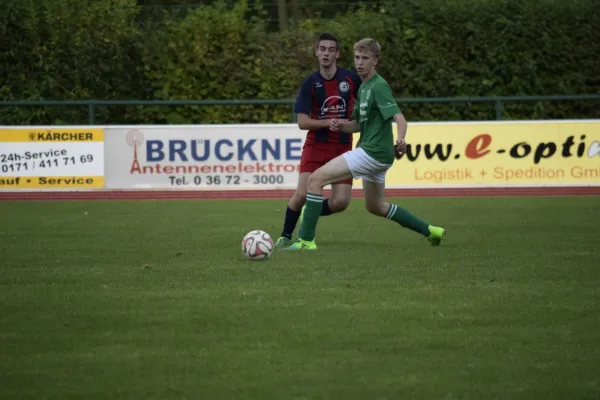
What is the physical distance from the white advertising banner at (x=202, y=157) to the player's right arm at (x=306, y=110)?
28.3 ft

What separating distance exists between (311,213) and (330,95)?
1232 mm

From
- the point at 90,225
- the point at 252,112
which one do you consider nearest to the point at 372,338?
the point at 90,225

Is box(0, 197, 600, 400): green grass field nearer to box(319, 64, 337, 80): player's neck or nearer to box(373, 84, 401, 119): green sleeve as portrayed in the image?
box(373, 84, 401, 119): green sleeve

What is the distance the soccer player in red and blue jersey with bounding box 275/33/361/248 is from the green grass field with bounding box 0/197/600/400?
1.84 ft

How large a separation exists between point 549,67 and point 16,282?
18.4m

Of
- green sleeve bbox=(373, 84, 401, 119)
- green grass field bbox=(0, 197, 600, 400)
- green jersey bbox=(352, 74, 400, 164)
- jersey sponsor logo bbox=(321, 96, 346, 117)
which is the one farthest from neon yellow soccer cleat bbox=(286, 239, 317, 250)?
green sleeve bbox=(373, 84, 401, 119)

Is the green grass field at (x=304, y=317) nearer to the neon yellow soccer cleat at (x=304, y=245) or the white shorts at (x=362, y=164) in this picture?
the neon yellow soccer cleat at (x=304, y=245)

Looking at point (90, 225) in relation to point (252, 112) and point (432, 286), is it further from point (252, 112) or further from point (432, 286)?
point (252, 112)

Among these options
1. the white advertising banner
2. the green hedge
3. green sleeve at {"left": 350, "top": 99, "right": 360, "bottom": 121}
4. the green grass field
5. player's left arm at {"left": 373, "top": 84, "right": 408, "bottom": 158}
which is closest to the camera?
the green grass field

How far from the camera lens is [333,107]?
37.7 ft

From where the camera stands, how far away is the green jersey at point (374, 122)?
10688mm

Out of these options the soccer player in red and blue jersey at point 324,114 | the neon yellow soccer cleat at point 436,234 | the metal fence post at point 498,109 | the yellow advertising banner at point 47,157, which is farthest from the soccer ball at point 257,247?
the metal fence post at point 498,109

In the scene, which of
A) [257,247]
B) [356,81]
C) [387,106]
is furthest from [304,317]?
[356,81]

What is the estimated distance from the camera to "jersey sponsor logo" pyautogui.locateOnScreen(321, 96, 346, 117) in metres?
11.5
